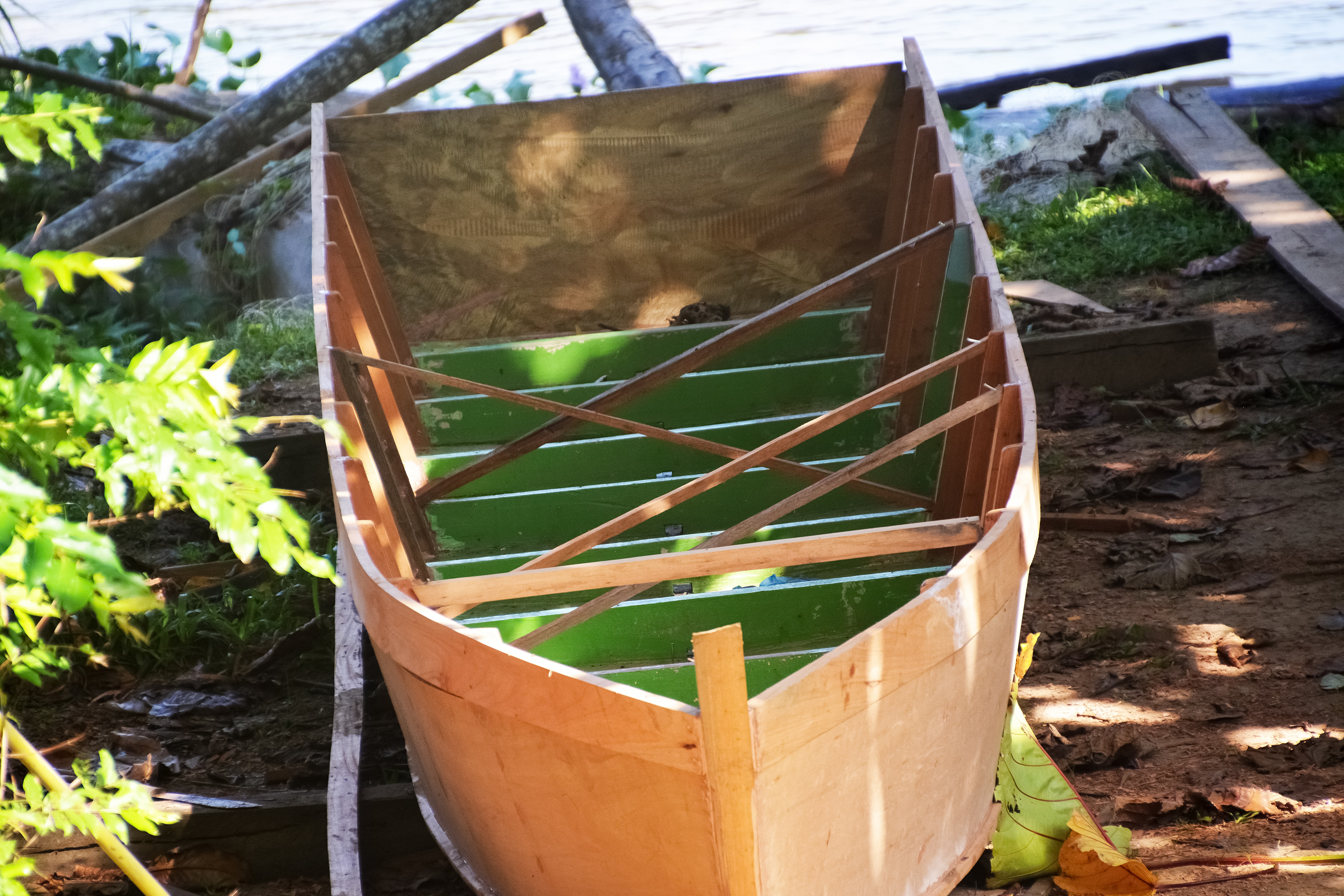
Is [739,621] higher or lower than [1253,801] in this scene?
higher

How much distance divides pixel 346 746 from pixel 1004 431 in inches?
67.9

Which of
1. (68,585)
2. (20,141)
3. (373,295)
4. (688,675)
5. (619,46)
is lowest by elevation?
(688,675)

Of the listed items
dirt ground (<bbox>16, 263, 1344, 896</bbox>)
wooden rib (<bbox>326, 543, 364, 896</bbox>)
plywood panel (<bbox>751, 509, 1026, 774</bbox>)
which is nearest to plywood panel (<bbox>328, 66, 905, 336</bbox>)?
dirt ground (<bbox>16, 263, 1344, 896</bbox>)

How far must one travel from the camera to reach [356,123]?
13.9 ft

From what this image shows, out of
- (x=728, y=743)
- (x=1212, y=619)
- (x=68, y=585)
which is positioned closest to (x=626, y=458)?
(x=1212, y=619)

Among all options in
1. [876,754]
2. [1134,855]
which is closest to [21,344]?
[876,754]

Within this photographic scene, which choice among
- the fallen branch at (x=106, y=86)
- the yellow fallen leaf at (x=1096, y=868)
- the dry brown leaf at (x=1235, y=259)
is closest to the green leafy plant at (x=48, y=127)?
the yellow fallen leaf at (x=1096, y=868)

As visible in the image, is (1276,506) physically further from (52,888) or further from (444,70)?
(444,70)

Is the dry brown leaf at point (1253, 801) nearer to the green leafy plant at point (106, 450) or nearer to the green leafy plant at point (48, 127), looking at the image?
the green leafy plant at point (106, 450)

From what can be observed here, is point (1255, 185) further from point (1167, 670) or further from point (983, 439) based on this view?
point (983, 439)

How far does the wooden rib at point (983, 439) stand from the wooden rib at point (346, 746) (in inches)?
59.2

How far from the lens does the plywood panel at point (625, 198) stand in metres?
4.29

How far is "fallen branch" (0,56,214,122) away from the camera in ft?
19.7

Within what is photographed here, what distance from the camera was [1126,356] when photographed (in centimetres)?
464
